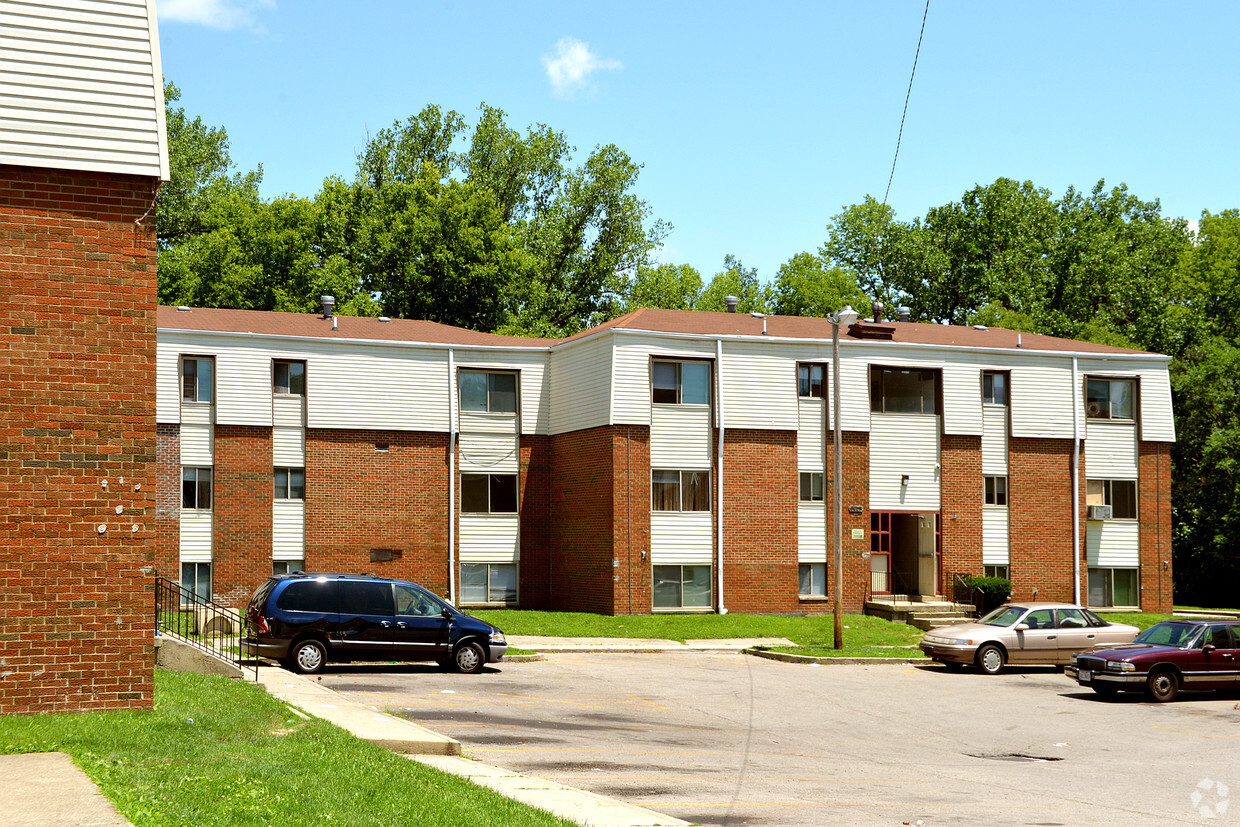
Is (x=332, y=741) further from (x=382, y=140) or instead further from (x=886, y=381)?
(x=382, y=140)

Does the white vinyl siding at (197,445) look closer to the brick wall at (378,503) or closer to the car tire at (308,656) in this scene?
the brick wall at (378,503)

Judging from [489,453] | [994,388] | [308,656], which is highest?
[994,388]

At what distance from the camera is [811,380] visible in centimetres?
3928

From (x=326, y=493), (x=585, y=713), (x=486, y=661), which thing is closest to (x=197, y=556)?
(x=326, y=493)

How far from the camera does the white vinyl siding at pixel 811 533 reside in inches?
1521

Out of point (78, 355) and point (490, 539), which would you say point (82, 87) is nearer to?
point (78, 355)

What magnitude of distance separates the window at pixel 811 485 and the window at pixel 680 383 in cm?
396

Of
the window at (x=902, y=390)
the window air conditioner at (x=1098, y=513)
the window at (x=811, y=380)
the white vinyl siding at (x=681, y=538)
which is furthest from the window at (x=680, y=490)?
the window air conditioner at (x=1098, y=513)

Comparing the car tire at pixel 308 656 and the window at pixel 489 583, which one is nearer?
the car tire at pixel 308 656

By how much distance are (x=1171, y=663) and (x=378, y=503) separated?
23.3m

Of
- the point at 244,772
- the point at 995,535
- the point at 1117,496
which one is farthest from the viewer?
the point at 1117,496

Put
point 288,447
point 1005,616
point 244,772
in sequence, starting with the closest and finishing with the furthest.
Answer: point 244,772 < point 1005,616 < point 288,447

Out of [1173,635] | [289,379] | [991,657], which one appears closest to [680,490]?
[289,379]

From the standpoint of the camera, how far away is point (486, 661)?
2455 centimetres
